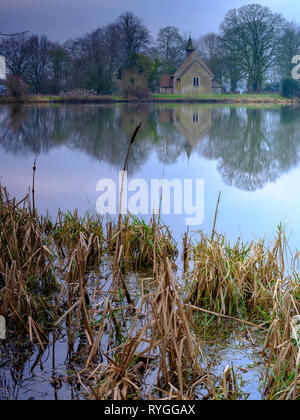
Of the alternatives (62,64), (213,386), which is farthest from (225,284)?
(62,64)

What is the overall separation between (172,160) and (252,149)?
3.65 meters

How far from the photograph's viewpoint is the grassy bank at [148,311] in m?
2.60

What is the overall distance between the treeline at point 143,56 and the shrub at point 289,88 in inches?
88.3

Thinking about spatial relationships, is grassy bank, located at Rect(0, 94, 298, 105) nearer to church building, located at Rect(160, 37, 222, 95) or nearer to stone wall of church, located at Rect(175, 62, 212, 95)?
stone wall of church, located at Rect(175, 62, 212, 95)

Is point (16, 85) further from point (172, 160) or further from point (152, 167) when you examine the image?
point (152, 167)

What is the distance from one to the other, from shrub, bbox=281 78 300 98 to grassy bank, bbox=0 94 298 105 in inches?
22.5

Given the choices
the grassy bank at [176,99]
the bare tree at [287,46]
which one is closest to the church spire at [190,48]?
the grassy bank at [176,99]

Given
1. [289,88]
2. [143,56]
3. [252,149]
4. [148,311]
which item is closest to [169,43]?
[143,56]

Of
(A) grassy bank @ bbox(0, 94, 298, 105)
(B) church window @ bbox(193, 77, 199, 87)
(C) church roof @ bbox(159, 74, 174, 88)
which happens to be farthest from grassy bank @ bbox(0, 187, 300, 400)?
(B) church window @ bbox(193, 77, 199, 87)

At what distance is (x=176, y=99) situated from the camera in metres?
49.1

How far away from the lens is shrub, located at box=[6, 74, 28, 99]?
24156 mm

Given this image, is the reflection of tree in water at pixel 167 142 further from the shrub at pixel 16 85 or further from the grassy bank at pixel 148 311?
the grassy bank at pixel 148 311

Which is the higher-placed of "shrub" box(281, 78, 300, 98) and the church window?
the church window

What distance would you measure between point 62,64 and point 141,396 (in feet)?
87.5
